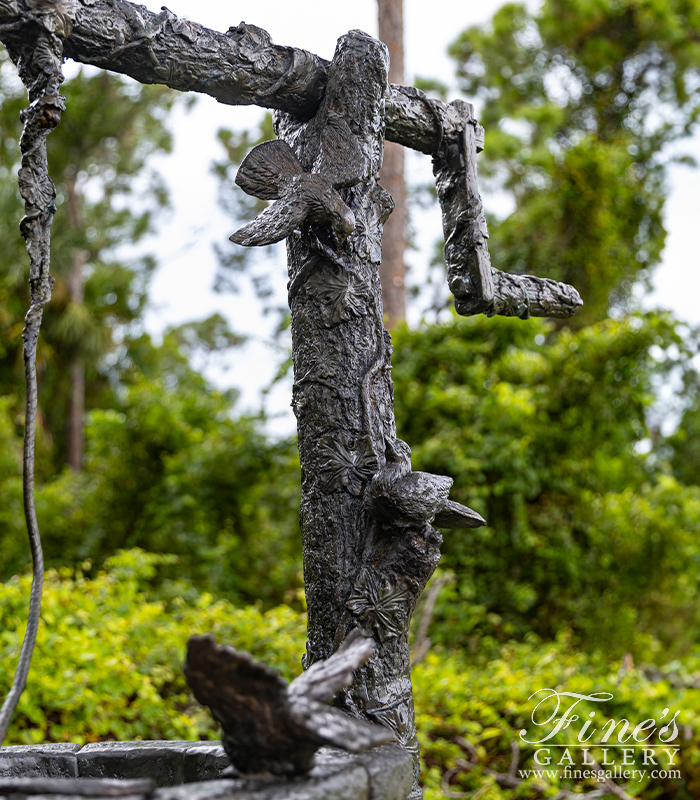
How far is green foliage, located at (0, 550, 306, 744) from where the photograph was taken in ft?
8.96

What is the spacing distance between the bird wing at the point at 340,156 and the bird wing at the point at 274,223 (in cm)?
12

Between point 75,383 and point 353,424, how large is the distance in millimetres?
8185

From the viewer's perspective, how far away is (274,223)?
4.62ft

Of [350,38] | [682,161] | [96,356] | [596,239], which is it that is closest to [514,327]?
[596,239]

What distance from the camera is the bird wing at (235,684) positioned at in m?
1.07

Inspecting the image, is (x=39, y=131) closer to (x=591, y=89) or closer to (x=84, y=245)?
(x=84, y=245)

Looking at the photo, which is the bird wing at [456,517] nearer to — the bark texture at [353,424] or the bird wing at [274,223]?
the bark texture at [353,424]

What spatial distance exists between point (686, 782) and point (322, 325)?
2.98 metres

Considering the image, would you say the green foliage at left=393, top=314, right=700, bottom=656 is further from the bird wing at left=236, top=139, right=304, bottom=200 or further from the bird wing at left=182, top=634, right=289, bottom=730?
the bird wing at left=182, top=634, right=289, bottom=730

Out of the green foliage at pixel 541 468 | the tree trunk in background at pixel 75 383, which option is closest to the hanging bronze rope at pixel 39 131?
the green foliage at pixel 541 468

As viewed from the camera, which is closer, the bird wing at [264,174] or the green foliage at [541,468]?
the bird wing at [264,174]

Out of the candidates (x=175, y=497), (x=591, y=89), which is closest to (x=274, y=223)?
(x=175, y=497)

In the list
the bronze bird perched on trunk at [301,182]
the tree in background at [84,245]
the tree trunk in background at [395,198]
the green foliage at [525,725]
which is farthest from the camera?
the tree in background at [84,245]

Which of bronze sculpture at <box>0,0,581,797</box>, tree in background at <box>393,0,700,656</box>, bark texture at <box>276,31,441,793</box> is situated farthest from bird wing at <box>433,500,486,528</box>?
tree in background at <box>393,0,700,656</box>
